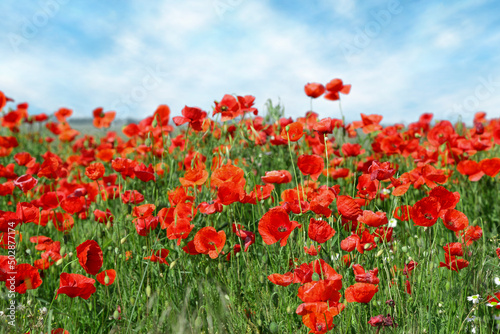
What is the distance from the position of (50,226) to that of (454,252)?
2.25 metres

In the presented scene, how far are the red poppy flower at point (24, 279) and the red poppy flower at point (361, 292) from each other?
1212 millimetres

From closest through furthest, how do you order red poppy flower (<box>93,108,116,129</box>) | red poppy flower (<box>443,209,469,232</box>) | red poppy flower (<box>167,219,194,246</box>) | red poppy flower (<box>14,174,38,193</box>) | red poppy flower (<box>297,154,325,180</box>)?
red poppy flower (<box>443,209,469,232</box>) < red poppy flower (<box>167,219,194,246</box>) < red poppy flower (<box>297,154,325,180</box>) < red poppy flower (<box>14,174,38,193</box>) < red poppy flower (<box>93,108,116,129</box>)

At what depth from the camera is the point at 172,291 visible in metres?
1.76

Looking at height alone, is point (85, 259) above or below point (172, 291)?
above

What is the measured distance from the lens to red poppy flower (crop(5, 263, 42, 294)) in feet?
5.12

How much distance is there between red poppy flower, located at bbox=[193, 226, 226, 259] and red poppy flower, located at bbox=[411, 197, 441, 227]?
0.72m

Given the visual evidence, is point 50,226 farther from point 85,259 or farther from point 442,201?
point 442,201

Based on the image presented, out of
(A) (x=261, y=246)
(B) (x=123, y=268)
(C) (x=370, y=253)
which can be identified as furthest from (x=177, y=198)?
(C) (x=370, y=253)

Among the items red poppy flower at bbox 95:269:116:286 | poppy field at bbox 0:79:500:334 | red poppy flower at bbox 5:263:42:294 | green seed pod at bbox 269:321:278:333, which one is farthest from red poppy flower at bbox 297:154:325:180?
red poppy flower at bbox 5:263:42:294

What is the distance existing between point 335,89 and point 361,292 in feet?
8.10

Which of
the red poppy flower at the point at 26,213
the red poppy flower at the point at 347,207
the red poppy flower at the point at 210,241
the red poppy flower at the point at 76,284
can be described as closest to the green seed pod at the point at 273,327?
the red poppy flower at the point at 210,241

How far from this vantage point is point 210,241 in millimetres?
1601

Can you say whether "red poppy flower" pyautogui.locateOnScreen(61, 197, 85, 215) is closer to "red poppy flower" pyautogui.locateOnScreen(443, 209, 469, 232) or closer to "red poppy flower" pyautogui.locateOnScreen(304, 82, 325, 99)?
"red poppy flower" pyautogui.locateOnScreen(443, 209, 469, 232)

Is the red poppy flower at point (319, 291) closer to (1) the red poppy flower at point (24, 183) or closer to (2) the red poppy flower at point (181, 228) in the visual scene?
(2) the red poppy flower at point (181, 228)
